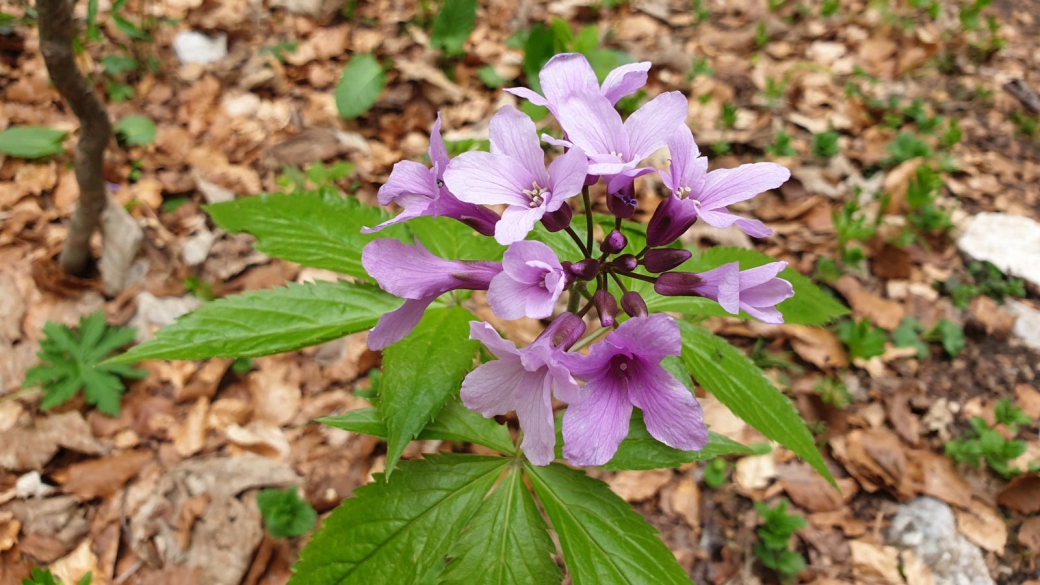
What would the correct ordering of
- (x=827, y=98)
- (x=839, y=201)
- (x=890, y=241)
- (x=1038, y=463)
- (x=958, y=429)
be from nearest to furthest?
(x=1038, y=463) → (x=958, y=429) → (x=890, y=241) → (x=839, y=201) → (x=827, y=98)

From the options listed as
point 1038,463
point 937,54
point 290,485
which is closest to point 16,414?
point 290,485

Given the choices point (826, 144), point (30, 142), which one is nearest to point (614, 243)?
point (826, 144)

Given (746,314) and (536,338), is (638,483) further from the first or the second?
(536,338)

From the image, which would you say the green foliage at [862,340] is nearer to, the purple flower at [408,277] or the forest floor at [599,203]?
the forest floor at [599,203]

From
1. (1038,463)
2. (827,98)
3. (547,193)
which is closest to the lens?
(547,193)

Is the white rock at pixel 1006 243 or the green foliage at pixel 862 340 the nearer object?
the green foliage at pixel 862 340

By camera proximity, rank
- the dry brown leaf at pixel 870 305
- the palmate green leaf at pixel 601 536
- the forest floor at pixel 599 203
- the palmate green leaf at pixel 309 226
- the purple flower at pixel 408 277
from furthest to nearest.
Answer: the dry brown leaf at pixel 870 305 → the forest floor at pixel 599 203 → the palmate green leaf at pixel 309 226 → the palmate green leaf at pixel 601 536 → the purple flower at pixel 408 277

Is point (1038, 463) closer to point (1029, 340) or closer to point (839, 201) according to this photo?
point (1029, 340)

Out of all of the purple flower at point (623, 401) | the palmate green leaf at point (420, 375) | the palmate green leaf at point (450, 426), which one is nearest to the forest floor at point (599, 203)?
the palmate green leaf at point (450, 426)
